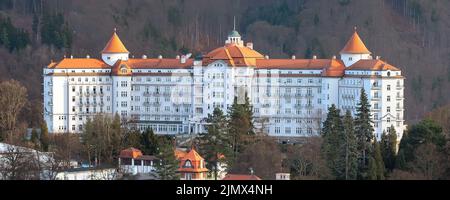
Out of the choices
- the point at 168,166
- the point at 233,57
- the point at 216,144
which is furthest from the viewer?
the point at 233,57

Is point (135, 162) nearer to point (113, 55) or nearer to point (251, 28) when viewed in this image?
point (113, 55)

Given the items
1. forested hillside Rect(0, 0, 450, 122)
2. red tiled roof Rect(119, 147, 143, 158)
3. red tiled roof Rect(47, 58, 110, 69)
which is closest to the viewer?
red tiled roof Rect(119, 147, 143, 158)

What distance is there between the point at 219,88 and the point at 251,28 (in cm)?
2924

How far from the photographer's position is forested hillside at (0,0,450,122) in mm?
72375

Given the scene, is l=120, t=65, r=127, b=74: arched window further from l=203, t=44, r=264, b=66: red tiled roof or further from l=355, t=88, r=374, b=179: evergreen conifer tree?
l=355, t=88, r=374, b=179: evergreen conifer tree

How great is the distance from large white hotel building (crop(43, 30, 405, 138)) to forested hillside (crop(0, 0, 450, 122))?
13198 millimetres

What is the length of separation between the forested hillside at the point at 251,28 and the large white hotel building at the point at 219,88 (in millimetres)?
13198

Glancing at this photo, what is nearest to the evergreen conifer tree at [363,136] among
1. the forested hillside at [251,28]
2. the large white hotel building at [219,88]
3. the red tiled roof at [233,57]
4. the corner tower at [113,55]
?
the large white hotel building at [219,88]

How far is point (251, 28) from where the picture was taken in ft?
276

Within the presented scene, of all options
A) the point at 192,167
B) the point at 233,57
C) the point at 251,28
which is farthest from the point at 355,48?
the point at 251,28

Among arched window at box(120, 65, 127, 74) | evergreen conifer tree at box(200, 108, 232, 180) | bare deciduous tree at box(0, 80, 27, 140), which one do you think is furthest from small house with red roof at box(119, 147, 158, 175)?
arched window at box(120, 65, 127, 74)

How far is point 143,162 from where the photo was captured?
41031mm

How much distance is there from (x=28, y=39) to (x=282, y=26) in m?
19.8

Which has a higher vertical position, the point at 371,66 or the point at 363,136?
the point at 371,66
